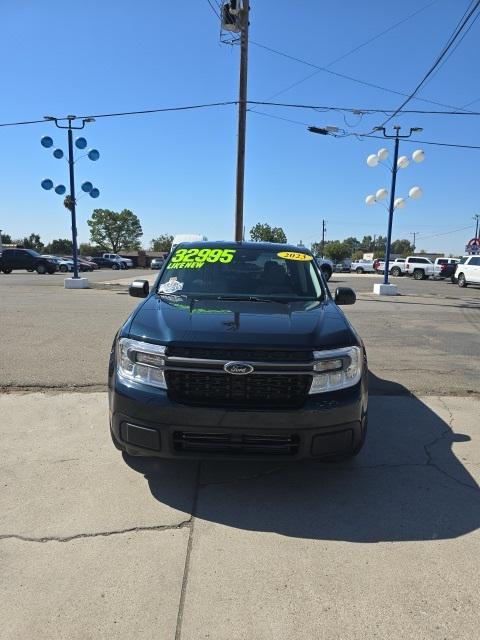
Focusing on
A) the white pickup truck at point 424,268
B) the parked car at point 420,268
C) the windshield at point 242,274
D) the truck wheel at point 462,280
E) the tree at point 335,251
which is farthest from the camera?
the tree at point 335,251

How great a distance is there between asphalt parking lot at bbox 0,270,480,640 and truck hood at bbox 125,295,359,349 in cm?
106

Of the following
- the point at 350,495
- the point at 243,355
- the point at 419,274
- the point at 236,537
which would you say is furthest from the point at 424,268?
the point at 236,537

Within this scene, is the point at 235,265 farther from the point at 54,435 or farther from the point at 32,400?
the point at 32,400

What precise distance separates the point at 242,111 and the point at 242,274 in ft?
43.7

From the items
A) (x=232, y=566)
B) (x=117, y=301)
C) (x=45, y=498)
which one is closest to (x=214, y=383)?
(x=232, y=566)

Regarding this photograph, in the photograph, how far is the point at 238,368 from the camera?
9.46 feet

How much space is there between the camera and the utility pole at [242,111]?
15758mm

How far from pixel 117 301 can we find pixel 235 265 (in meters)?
10.7

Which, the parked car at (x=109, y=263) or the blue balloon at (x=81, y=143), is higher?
the blue balloon at (x=81, y=143)

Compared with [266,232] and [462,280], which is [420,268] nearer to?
[462,280]

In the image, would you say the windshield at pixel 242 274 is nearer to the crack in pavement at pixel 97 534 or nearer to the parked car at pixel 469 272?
the crack in pavement at pixel 97 534

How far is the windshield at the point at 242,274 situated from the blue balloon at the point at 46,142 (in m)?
16.8

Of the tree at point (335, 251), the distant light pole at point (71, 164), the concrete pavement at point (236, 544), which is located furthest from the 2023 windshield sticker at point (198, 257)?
the tree at point (335, 251)

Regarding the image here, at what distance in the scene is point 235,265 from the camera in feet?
15.2
